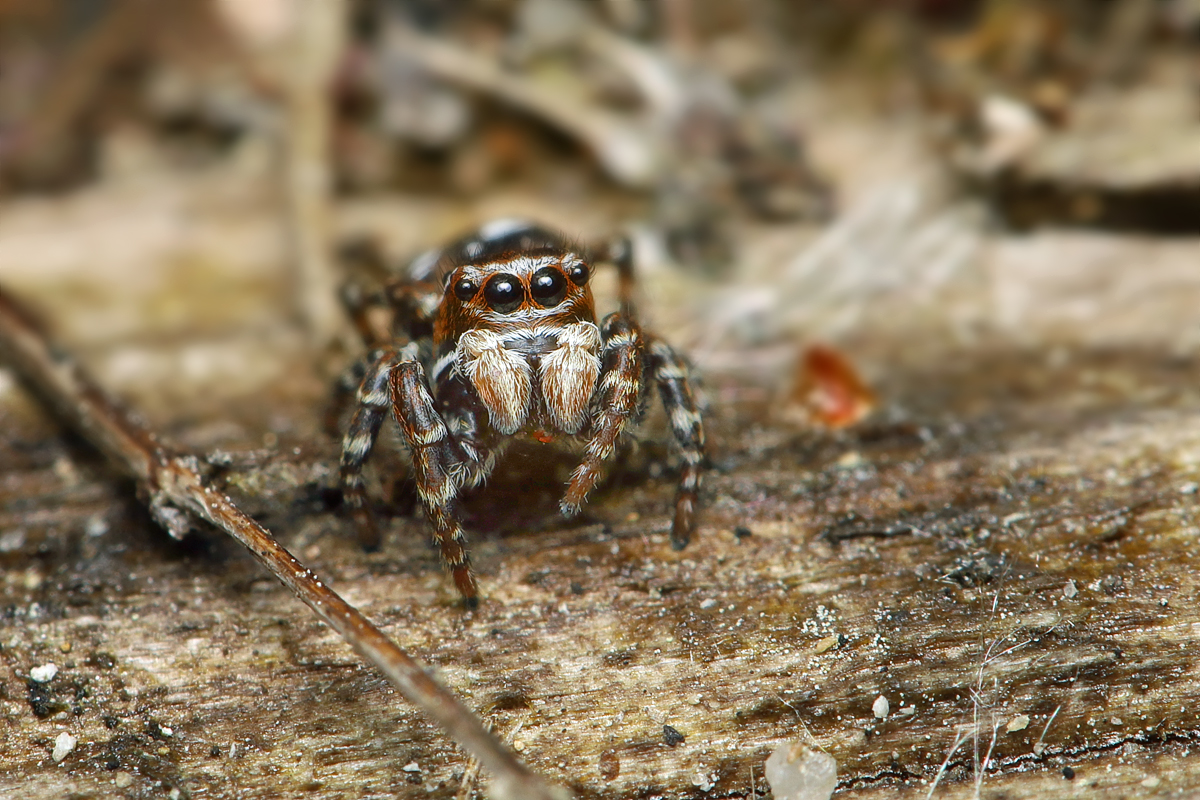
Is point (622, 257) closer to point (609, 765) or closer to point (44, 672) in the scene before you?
point (609, 765)

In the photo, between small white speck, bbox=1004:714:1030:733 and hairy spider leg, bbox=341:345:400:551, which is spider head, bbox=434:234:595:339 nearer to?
hairy spider leg, bbox=341:345:400:551

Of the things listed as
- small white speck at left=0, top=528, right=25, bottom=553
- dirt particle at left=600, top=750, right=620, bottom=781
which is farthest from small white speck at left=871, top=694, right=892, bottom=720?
small white speck at left=0, top=528, right=25, bottom=553

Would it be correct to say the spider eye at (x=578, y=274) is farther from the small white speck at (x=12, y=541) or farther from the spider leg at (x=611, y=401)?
the small white speck at (x=12, y=541)

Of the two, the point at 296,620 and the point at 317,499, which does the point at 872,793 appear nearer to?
the point at 296,620

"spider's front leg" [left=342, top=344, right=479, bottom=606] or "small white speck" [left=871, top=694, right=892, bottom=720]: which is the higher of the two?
"spider's front leg" [left=342, top=344, right=479, bottom=606]


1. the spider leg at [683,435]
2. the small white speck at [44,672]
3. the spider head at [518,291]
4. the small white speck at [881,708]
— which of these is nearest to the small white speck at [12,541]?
the small white speck at [44,672]

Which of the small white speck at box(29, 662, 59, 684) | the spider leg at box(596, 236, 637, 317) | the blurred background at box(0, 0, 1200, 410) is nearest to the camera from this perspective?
the small white speck at box(29, 662, 59, 684)
